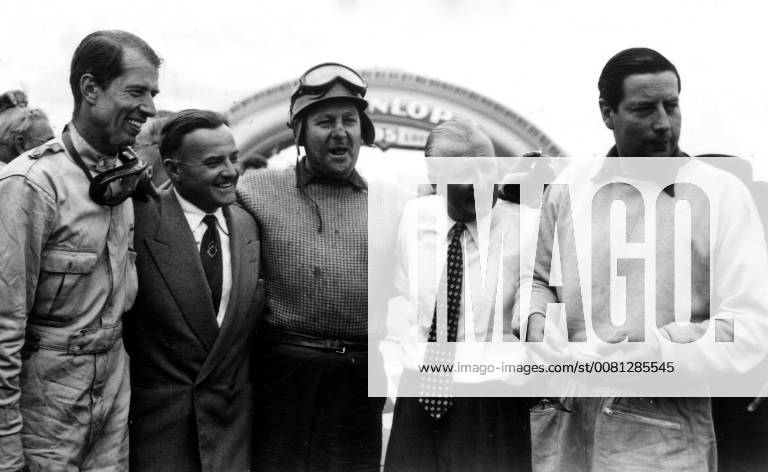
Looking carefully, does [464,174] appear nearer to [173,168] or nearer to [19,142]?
[173,168]

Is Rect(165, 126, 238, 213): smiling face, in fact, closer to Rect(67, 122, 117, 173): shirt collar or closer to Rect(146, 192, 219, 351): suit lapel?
Rect(146, 192, 219, 351): suit lapel

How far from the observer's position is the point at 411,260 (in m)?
2.70

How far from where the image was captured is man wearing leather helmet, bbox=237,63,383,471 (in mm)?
2670

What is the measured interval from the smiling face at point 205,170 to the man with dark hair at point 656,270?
3.59 feet

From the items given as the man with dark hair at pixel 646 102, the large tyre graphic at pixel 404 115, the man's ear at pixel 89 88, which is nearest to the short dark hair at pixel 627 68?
the man with dark hair at pixel 646 102

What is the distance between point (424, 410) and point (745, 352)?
100 centimetres

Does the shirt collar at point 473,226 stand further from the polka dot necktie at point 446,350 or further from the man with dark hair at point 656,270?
the man with dark hair at point 656,270

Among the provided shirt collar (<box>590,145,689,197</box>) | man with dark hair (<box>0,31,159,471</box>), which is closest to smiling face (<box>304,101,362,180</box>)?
man with dark hair (<box>0,31,159,471</box>)

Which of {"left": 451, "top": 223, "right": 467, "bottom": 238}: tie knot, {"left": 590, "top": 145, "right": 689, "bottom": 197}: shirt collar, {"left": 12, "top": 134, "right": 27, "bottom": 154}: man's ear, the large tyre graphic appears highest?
the large tyre graphic

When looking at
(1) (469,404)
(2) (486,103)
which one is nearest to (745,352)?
(1) (469,404)

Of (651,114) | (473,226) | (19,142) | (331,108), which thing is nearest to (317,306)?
(473,226)

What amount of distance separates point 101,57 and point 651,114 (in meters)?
1.59

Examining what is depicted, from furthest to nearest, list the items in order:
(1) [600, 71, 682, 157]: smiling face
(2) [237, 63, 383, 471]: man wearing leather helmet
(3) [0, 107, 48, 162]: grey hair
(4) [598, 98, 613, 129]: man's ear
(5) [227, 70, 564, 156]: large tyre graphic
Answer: (5) [227, 70, 564, 156]: large tyre graphic
(3) [0, 107, 48, 162]: grey hair
(2) [237, 63, 383, 471]: man wearing leather helmet
(4) [598, 98, 613, 129]: man's ear
(1) [600, 71, 682, 157]: smiling face

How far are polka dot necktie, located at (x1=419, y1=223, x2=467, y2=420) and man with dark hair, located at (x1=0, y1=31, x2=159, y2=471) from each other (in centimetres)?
96
